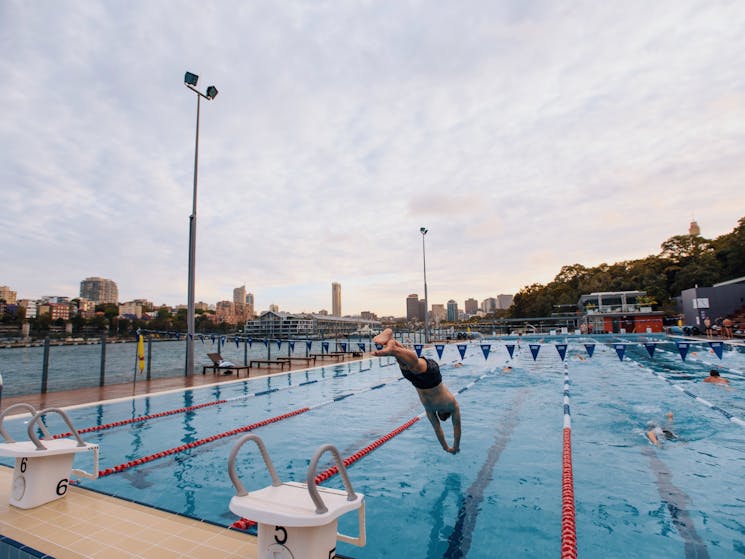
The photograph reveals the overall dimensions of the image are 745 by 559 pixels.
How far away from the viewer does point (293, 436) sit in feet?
22.4

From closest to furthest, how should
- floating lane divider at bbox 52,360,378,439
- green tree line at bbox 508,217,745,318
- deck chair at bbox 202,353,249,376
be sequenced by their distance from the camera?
1. floating lane divider at bbox 52,360,378,439
2. deck chair at bbox 202,353,249,376
3. green tree line at bbox 508,217,745,318

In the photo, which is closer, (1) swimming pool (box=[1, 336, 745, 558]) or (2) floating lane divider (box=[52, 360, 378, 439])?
(1) swimming pool (box=[1, 336, 745, 558])

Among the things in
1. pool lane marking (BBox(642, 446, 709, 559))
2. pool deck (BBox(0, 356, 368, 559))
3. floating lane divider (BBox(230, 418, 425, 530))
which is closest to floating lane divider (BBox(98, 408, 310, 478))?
pool deck (BBox(0, 356, 368, 559))

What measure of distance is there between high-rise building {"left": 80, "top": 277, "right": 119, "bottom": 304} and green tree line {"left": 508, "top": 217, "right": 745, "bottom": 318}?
135329mm

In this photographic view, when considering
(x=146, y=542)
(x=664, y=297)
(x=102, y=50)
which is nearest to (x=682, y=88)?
(x=146, y=542)

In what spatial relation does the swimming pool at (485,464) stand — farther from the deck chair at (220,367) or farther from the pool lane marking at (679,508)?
the deck chair at (220,367)

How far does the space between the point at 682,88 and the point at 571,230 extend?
22.4 metres

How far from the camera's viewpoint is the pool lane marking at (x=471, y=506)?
3.26 m

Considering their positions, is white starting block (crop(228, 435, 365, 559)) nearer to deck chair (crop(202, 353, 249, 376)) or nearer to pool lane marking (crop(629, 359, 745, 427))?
pool lane marking (crop(629, 359, 745, 427))

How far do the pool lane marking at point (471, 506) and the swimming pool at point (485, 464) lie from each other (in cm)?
2

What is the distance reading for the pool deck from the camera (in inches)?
107

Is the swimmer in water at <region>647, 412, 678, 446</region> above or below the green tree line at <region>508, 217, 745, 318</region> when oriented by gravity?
below

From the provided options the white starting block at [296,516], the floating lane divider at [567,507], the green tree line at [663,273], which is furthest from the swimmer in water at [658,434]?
the green tree line at [663,273]

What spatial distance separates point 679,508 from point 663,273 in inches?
2482
